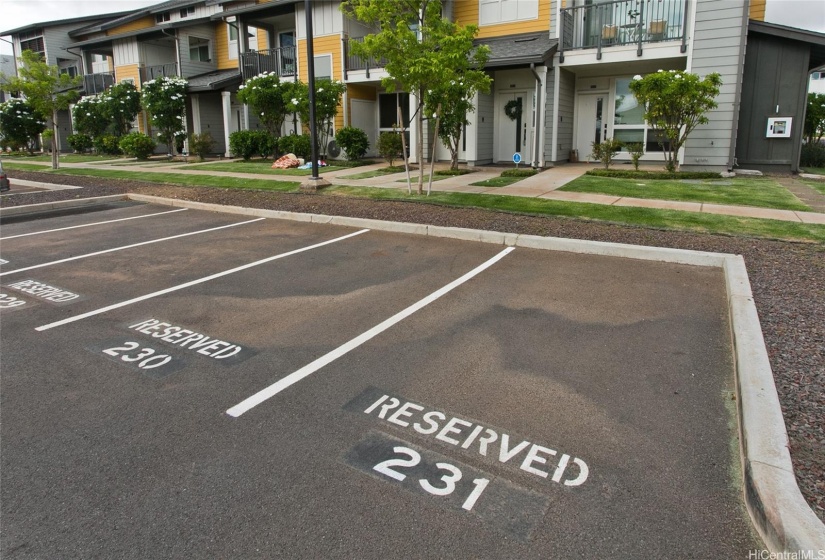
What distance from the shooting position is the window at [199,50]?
28.8 meters

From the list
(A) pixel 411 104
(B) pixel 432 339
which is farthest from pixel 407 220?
(A) pixel 411 104

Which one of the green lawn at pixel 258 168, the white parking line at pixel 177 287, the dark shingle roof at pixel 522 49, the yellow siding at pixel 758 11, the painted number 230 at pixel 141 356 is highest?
the yellow siding at pixel 758 11

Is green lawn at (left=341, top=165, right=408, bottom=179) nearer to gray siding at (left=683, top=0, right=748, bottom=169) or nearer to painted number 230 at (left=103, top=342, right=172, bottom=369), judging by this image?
gray siding at (left=683, top=0, right=748, bottom=169)

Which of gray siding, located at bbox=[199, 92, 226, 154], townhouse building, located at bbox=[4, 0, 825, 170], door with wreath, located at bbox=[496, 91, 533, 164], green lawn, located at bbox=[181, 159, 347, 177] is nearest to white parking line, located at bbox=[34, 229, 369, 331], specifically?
townhouse building, located at bbox=[4, 0, 825, 170]

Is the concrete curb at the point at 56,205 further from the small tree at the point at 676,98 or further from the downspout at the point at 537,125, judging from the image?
the small tree at the point at 676,98

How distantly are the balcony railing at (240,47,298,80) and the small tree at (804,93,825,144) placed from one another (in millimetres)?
19610

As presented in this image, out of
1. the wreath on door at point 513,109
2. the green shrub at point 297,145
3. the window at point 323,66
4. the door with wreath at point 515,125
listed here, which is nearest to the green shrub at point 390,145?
the green shrub at point 297,145

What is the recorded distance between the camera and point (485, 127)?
1975 cm

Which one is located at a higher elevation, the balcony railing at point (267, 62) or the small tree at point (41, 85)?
the balcony railing at point (267, 62)

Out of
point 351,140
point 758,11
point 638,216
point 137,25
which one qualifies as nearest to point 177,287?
point 638,216

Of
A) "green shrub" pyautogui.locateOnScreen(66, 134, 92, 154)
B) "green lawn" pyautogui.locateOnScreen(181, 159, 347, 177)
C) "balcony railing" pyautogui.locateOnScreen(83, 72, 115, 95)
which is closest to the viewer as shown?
"green lawn" pyautogui.locateOnScreen(181, 159, 347, 177)

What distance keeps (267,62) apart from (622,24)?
1489cm

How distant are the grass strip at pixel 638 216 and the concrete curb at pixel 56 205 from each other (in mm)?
6221

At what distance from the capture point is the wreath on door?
19.8 m
